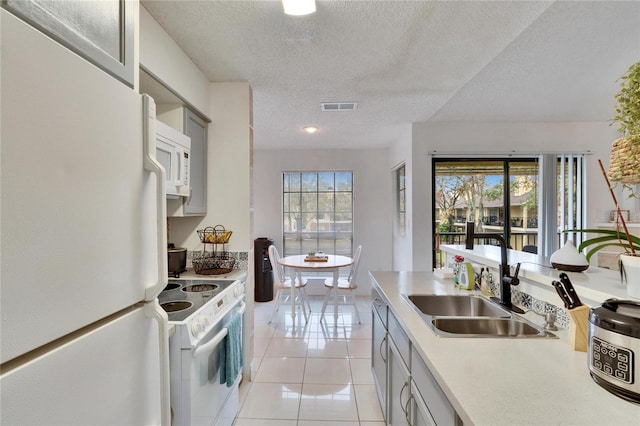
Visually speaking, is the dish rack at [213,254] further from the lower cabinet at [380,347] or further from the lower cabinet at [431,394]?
the lower cabinet at [431,394]

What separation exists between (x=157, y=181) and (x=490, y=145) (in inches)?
147

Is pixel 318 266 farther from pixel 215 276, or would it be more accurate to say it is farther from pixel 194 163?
pixel 194 163

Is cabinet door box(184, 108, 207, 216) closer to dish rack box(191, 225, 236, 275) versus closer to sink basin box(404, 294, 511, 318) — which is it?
dish rack box(191, 225, 236, 275)

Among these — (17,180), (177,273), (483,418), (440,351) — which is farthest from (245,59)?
(483,418)

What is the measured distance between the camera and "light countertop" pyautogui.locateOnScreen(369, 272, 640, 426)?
73 centimetres

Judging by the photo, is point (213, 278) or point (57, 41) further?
point (213, 278)

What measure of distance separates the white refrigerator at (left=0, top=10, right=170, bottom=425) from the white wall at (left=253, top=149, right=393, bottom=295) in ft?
13.6

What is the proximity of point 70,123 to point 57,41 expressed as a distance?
0.17 m

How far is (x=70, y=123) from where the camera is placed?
0.58 metres

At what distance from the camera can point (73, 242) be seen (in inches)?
22.9

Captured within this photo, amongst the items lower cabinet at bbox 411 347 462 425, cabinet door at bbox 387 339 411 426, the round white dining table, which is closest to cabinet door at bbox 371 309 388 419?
cabinet door at bbox 387 339 411 426

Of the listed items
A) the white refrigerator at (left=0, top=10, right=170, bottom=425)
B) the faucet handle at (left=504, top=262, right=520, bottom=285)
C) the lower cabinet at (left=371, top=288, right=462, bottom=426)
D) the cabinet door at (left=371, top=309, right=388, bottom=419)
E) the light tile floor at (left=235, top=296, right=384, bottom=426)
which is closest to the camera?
the white refrigerator at (left=0, top=10, right=170, bottom=425)

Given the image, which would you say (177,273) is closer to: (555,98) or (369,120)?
(369,120)

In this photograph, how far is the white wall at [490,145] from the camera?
3.50 metres
